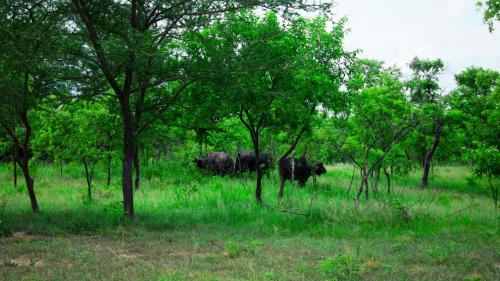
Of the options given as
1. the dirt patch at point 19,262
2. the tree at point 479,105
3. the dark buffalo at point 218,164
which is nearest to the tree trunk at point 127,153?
the dirt patch at point 19,262

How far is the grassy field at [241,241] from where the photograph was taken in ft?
27.4

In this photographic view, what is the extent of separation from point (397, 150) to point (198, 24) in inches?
522

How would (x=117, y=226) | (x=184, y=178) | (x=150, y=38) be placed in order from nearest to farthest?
(x=150, y=38) < (x=117, y=226) < (x=184, y=178)

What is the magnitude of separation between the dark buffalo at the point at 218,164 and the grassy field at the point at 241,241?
437 inches

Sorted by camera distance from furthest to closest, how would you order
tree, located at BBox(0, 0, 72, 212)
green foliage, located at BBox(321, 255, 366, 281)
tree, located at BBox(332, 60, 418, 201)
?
tree, located at BBox(332, 60, 418, 201) → tree, located at BBox(0, 0, 72, 212) → green foliage, located at BBox(321, 255, 366, 281)

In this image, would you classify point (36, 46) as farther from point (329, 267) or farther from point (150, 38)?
point (329, 267)

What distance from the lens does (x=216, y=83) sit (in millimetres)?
13617

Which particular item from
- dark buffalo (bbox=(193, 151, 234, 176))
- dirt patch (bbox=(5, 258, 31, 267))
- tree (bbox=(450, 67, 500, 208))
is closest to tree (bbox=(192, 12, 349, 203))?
dirt patch (bbox=(5, 258, 31, 267))

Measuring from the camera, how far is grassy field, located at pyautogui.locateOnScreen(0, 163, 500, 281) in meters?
8.36

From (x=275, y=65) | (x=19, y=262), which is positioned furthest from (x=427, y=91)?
(x=19, y=262)

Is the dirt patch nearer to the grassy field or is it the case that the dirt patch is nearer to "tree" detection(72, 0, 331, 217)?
the grassy field

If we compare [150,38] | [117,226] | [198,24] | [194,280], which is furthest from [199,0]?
[194,280]

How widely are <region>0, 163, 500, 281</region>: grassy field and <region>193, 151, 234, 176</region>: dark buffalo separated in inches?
437

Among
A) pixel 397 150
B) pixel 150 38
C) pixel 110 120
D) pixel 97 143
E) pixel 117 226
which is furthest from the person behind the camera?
pixel 397 150
